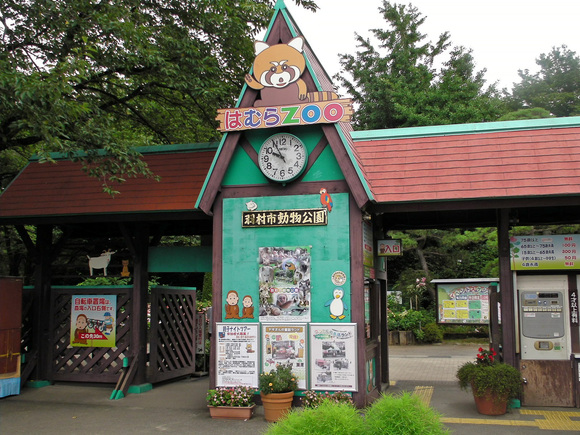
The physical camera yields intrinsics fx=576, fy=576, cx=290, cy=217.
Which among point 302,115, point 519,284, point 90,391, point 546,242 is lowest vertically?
point 90,391

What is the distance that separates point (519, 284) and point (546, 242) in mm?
919

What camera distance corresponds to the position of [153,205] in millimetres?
11789

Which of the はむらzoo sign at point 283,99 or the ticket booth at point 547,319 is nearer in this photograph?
the ticket booth at point 547,319

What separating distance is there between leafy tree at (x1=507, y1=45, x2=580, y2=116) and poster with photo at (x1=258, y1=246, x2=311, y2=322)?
35.9 m

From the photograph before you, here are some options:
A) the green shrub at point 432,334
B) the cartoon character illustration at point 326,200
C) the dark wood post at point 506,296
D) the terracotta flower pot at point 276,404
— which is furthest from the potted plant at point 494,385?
the green shrub at point 432,334

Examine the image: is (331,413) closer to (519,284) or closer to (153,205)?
(519,284)

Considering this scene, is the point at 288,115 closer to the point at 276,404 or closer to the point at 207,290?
the point at 276,404

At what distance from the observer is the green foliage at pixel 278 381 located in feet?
32.0

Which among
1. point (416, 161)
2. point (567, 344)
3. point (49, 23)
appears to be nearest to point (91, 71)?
point (49, 23)

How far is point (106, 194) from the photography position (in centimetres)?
1237

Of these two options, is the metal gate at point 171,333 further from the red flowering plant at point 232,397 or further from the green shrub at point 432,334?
the green shrub at point 432,334

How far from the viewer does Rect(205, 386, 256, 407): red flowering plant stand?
10.1 metres

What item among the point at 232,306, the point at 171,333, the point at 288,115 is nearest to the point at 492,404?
the point at 232,306

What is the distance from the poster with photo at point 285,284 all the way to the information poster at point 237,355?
16.5 inches
